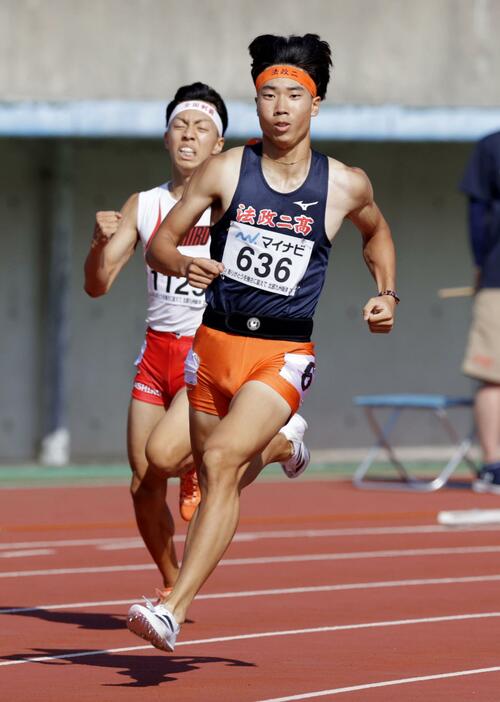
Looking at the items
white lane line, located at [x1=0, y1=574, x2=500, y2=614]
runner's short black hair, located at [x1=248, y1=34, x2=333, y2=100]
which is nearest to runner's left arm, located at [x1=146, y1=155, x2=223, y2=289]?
runner's short black hair, located at [x1=248, y1=34, x2=333, y2=100]

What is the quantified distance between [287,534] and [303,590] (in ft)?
8.72

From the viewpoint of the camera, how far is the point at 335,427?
1753 centimetres

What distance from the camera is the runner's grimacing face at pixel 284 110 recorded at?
22.8 ft

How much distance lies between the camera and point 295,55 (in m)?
7.07

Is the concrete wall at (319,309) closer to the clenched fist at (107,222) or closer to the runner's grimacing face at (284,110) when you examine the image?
the clenched fist at (107,222)

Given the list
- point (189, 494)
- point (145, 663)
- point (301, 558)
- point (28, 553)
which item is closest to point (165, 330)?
point (189, 494)

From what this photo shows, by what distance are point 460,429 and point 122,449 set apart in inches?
134

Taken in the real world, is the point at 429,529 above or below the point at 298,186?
below

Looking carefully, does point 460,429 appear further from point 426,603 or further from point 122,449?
point 426,603

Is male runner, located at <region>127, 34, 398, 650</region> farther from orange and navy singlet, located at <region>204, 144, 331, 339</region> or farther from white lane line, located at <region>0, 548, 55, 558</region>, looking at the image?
white lane line, located at <region>0, 548, 55, 558</region>

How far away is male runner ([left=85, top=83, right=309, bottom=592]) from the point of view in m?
8.12

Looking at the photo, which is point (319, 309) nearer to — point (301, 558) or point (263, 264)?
point (301, 558)

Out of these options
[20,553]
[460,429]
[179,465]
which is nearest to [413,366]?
[460,429]

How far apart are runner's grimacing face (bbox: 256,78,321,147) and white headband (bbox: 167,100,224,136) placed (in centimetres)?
177
